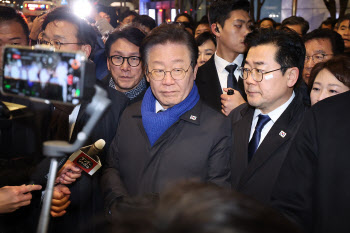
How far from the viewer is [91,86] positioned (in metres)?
0.95

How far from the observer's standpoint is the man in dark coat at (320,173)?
146 cm

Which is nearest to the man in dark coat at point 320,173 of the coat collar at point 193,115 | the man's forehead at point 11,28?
the coat collar at point 193,115

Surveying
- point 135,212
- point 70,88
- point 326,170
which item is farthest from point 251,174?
point 135,212

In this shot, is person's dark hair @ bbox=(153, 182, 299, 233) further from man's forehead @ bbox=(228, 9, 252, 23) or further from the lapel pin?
man's forehead @ bbox=(228, 9, 252, 23)

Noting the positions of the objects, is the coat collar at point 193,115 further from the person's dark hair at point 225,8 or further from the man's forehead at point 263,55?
the person's dark hair at point 225,8

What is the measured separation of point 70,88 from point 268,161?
1390 mm

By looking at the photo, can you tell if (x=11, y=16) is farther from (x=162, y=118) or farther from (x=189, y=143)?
(x=189, y=143)

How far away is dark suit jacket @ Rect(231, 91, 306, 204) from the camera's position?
201 cm

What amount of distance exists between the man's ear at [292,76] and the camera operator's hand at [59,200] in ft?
4.84

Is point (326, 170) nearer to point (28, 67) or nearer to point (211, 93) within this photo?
point (28, 67)

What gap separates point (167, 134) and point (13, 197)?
0.78 meters

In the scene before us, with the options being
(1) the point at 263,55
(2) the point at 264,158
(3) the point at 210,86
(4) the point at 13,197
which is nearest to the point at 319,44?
(3) the point at 210,86

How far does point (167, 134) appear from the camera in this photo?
1963 millimetres

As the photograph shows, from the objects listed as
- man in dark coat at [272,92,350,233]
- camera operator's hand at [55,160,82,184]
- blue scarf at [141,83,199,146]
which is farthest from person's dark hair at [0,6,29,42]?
man in dark coat at [272,92,350,233]
